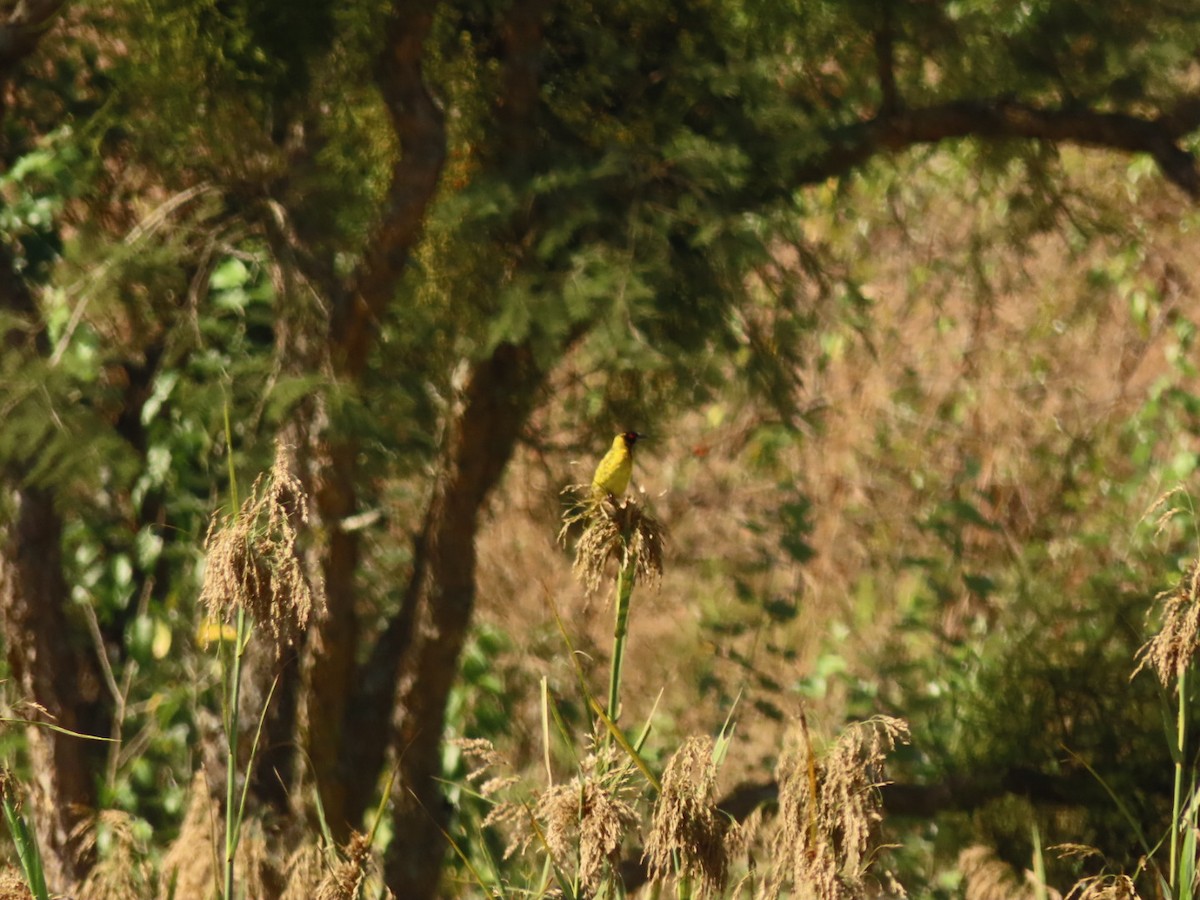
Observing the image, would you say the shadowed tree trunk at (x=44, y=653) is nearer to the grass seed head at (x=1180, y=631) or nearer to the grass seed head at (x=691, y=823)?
the grass seed head at (x=691, y=823)

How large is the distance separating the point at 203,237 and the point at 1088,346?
16.5 ft

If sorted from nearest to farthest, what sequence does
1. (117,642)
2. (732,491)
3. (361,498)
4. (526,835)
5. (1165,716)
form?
(1165,716)
(526,835)
(361,498)
(117,642)
(732,491)

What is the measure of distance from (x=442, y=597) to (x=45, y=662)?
3.50 feet

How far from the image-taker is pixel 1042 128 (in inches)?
170

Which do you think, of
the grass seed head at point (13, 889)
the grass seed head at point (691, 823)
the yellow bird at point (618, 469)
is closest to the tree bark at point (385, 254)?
the yellow bird at point (618, 469)

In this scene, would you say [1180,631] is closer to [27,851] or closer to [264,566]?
[264,566]

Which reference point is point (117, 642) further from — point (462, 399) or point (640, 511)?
point (640, 511)

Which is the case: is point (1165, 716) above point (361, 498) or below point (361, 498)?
below

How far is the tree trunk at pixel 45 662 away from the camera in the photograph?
4.41 meters

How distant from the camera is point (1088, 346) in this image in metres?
7.91

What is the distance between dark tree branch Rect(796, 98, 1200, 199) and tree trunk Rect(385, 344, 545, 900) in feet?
3.24

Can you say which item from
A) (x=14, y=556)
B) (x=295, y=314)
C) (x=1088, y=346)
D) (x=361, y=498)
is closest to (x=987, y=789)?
(x=361, y=498)

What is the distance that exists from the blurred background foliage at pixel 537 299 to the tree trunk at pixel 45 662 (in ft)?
0.50

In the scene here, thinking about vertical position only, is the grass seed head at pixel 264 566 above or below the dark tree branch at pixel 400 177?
below
